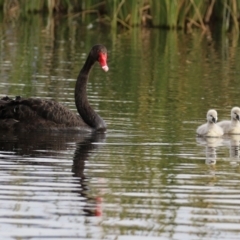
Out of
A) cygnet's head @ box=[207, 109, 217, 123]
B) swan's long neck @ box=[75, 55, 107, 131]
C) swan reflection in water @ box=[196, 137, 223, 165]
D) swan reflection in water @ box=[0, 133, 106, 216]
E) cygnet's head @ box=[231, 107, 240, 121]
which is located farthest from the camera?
cygnet's head @ box=[231, 107, 240, 121]

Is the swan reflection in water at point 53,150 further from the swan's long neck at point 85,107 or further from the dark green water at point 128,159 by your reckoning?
the swan's long neck at point 85,107

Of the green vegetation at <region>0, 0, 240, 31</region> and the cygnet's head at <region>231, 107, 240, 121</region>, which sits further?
the green vegetation at <region>0, 0, 240, 31</region>

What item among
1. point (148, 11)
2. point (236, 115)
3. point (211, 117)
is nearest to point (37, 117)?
point (211, 117)

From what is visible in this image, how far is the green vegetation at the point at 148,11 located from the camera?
2608 centimetres

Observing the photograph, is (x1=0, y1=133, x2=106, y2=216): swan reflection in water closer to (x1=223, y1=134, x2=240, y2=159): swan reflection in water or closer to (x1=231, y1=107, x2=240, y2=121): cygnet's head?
(x1=223, y1=134, x2=240, y2=159): swan reflection in water

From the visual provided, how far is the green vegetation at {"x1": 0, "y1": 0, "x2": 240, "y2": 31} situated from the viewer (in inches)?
1027

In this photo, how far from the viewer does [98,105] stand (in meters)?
14.1

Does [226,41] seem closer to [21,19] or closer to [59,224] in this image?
[21,19]

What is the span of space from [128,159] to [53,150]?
93 centimetres

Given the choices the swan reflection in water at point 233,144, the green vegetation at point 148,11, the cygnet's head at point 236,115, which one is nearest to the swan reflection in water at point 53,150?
the swan reflection in water at point 233,144

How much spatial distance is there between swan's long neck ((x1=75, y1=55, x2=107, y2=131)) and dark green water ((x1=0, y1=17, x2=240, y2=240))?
7.9 inches

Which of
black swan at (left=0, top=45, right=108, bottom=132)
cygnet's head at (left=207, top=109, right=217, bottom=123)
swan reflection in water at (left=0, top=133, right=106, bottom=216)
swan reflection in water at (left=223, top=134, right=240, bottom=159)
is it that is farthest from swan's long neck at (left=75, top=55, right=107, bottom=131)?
swan reflection in water at (left=223, top=134, right=240, bottom=159)

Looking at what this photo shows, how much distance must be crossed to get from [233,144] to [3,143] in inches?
102

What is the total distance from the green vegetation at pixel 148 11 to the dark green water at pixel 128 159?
5092 millimetres
